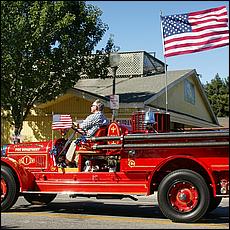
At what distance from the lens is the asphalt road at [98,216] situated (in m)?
7.27

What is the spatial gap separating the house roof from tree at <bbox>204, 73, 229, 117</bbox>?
20920mm

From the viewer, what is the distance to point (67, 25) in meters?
16.8

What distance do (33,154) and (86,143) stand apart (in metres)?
1.28

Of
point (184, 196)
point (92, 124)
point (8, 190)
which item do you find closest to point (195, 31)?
point (92, 124)

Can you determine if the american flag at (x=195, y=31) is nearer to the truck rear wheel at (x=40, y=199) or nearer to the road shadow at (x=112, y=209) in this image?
the road shadow at (x=112, y=209)

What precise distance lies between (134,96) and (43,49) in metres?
5.76

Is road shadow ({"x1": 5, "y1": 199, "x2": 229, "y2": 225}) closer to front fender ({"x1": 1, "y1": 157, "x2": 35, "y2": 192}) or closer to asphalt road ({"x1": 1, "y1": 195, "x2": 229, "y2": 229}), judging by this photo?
asphalt road ({"x1": 1, "y1": 195, "x2": 229, "y2": 229})

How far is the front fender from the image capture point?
28.2 feet

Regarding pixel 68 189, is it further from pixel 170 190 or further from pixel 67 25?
pixel 67 25

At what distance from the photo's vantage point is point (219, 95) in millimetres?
49188

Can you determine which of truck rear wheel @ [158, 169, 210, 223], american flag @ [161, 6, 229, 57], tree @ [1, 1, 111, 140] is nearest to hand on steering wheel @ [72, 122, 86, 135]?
truck rear wheel @ [158, 169, 210, 223]

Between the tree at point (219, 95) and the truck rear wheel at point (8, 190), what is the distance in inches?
1620

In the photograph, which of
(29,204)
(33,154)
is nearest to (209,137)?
(33,154)

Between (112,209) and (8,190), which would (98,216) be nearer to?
(112,209)
